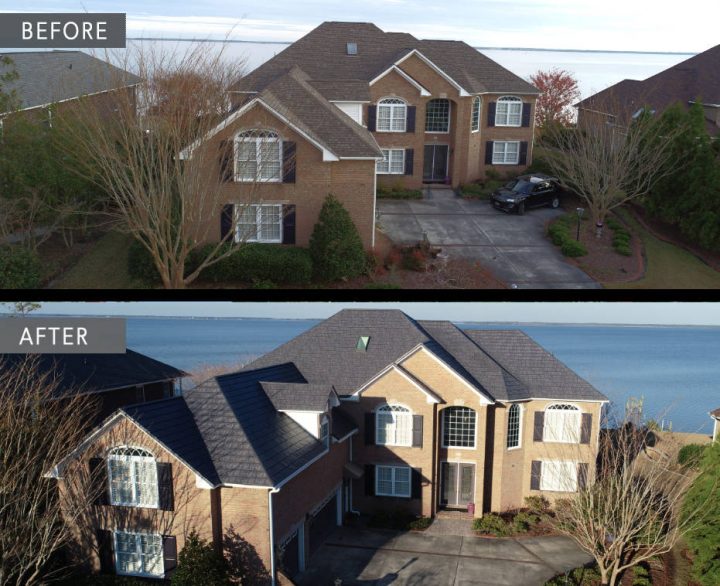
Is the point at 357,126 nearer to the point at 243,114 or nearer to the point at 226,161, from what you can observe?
the point at 243,114

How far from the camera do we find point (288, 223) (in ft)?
88.0

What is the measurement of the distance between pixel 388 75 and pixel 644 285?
14534 mm

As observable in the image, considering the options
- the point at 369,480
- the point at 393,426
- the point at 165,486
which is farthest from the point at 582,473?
the point at 165,486

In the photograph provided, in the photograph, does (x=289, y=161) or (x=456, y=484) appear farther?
(x=289, y=161)

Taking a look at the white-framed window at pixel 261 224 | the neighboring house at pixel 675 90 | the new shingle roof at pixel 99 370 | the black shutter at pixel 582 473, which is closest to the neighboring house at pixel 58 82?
the white-framed window at pixel 261 224

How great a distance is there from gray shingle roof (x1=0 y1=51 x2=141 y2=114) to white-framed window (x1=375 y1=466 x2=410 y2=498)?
12.1m

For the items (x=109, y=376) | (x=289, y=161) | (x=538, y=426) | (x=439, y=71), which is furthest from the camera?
(x=439, y=71)

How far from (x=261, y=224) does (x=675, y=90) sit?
27088 millimetres

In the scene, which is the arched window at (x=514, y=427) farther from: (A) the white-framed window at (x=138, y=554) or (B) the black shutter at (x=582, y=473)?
(A) the white-framed window at (x=138, y=554)

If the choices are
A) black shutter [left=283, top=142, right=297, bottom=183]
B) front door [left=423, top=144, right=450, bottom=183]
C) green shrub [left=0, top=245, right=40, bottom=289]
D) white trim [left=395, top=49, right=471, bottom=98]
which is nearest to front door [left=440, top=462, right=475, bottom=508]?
black shutter [left=283, top=142, right=297, bottom=183]

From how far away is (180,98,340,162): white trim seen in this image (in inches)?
913

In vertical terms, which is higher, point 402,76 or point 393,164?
point 402,76

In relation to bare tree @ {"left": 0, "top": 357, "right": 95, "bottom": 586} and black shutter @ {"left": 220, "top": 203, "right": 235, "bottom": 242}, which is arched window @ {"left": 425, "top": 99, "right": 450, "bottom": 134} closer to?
black shutter @ {"left": 220, "top": 203, "right": 235, "bottom": 242}

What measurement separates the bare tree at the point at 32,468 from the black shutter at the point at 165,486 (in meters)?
1.61
